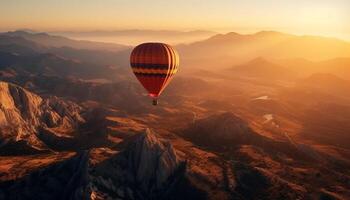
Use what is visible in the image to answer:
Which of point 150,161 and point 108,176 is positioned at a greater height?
point 150,161

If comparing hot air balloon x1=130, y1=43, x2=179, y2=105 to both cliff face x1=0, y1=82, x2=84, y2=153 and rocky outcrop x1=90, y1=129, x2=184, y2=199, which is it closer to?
rocky outcrop x1=90, y1=129, x2=184, y2=199

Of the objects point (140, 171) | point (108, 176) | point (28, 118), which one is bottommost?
point (28, 118)

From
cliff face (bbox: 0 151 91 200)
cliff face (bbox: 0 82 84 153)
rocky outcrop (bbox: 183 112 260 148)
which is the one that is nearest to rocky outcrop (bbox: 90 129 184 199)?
cliff face (bbox: 0 151 91 200)

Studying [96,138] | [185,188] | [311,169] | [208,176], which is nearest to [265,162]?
[311,169]

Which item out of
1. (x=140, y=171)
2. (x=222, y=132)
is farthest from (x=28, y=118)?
(x=140, y=171)

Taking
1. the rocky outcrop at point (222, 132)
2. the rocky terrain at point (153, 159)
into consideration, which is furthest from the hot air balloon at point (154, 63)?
the rocky outcrop at point (222, 132)

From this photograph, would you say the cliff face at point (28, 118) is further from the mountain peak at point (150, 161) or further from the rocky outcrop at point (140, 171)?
the mountain peak at point (150, 161)

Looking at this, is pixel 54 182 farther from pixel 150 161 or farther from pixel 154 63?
pixel 154 63
